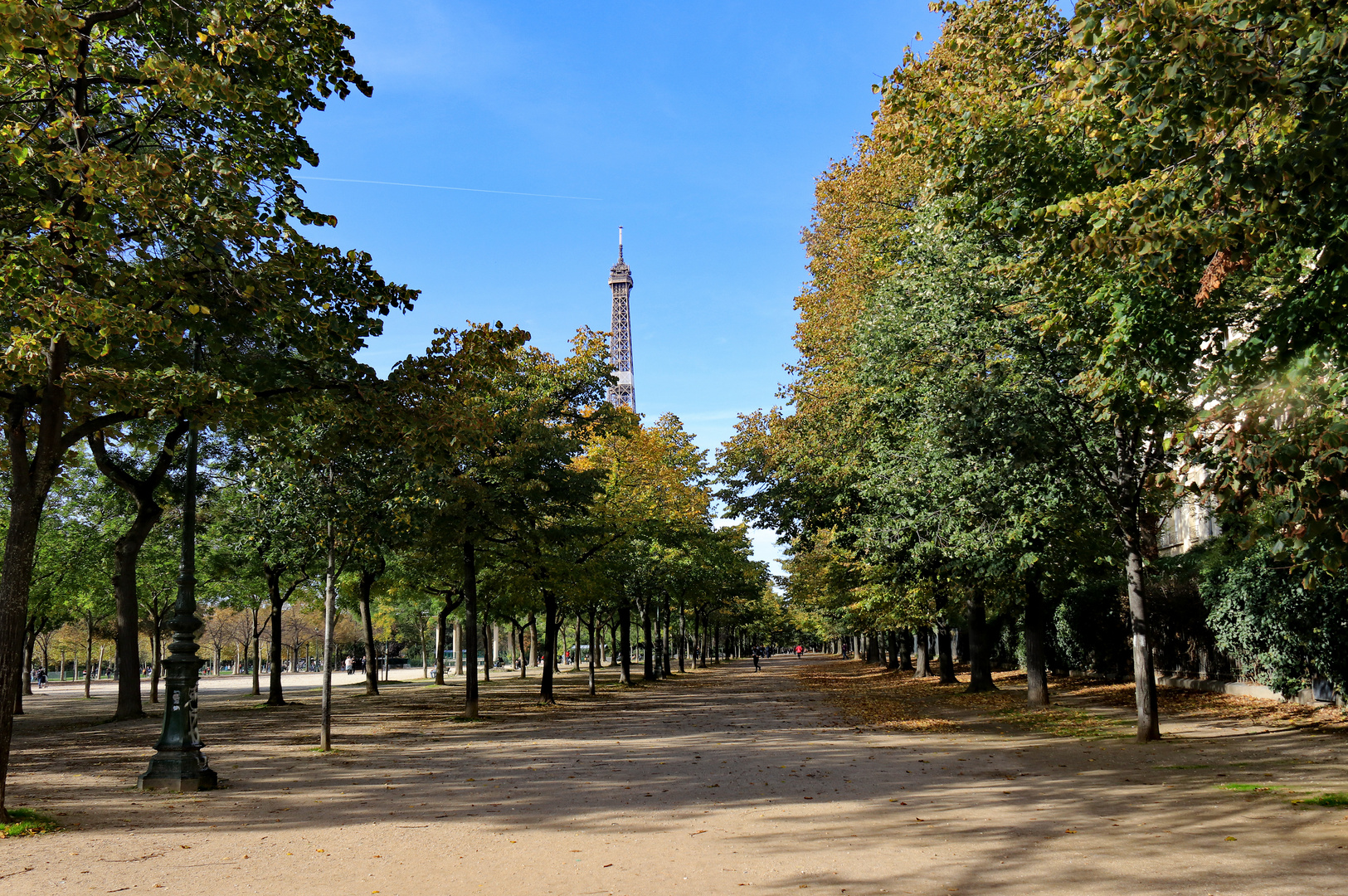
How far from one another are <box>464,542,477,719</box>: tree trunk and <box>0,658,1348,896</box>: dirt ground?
403cm

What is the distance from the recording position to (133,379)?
10070 mm

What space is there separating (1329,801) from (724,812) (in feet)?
19.0

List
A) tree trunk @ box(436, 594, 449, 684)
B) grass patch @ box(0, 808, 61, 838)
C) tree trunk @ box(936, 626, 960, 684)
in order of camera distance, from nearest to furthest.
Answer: grass patch @ box(0, 808, 61, 838), tree trunk @ box(936, 626, 960, 684), tree trunk @ box(436, 594, 449, 684)

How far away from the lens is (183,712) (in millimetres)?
11875

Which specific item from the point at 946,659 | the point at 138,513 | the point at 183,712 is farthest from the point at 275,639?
the point at 946,659

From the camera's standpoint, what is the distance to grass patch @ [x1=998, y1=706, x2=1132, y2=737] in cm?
1642

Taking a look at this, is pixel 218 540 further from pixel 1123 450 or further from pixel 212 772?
pixel 1123 450

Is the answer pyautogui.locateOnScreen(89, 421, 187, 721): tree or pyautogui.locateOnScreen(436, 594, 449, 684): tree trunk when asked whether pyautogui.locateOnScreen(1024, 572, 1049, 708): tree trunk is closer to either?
pyautogui.locateOnScreen(89, 421, 187, 721): tree

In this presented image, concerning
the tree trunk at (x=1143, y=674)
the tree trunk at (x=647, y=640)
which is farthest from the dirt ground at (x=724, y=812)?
the tree trunk at (x=647, y=640)

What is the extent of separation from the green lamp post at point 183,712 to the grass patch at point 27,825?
1900 mm

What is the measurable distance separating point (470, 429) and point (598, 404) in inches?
633

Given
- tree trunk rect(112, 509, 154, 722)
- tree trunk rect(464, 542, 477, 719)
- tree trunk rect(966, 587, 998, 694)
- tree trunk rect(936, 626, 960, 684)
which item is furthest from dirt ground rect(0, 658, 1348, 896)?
tree trunk rect(936, 626, 960, 684)

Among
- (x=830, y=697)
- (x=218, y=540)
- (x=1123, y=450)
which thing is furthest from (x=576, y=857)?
(x=218, y=540)

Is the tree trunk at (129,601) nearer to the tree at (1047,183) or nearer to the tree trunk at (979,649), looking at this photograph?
the tree at (1047,183)
